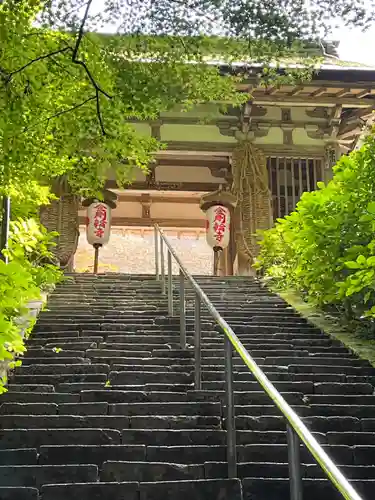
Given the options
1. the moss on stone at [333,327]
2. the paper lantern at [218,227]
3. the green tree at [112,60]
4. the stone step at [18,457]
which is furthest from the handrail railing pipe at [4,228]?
the paper lantern at [218,227]

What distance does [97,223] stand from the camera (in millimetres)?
12586

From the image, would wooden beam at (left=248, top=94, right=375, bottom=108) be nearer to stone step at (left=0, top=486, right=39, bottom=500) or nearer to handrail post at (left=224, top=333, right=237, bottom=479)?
handrail post at (left=224, top=333, right=237, bottom=479)

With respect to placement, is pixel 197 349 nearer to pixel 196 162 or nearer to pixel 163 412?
pixel 163 412

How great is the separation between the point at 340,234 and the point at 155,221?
414 inches

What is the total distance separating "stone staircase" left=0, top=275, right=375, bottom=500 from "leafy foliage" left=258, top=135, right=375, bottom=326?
58cm

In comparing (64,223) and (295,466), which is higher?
(64,223)

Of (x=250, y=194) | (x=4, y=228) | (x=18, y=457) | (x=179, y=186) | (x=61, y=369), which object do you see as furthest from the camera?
(x=179, y=186)

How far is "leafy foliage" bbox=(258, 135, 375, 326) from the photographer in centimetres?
652

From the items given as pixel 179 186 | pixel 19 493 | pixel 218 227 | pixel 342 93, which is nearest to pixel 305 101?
pixel 342 93

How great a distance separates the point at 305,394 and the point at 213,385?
821 mm

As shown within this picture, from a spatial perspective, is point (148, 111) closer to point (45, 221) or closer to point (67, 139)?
point (67, 139)

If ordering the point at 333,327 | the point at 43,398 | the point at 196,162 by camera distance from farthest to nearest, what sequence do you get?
the point at 196,162, the point at 333,327, the point at 43,398

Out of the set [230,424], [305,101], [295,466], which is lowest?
[295,466]

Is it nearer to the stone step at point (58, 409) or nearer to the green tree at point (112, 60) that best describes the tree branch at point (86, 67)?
the green tree at point (112, 60)
